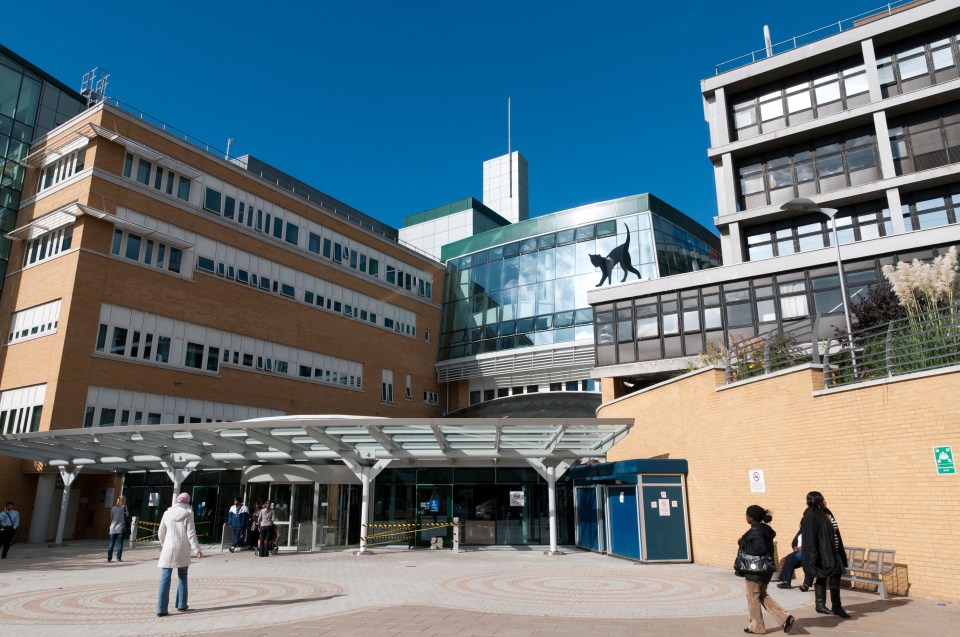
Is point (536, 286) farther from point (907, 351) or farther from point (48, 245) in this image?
point (907, 351)

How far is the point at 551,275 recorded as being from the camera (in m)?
41.2

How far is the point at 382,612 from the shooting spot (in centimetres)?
991

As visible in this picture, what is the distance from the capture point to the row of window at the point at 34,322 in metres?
28.9

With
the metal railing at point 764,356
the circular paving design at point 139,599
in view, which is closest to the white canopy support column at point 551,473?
the metal railing at point 764,356

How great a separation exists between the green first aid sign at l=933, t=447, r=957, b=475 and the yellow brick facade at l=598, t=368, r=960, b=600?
8 cm

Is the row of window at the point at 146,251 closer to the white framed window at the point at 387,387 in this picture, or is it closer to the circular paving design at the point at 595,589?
the white framed window at the point at 387,387

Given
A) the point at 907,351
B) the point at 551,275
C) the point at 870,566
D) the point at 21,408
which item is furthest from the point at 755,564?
the point at 551,275

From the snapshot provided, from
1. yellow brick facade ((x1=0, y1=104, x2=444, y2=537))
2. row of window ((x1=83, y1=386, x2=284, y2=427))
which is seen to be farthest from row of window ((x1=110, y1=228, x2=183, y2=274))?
row of window ((x1=83, y1=386, x2=284, y2=427))

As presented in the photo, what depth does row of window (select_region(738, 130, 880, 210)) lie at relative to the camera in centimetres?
2780

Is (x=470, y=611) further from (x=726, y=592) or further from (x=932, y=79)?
(x=932, y=79)

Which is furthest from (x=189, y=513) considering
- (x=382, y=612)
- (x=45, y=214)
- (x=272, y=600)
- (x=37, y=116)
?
(x=37, y=116)

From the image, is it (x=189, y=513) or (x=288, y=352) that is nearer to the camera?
(x=189, y=513)

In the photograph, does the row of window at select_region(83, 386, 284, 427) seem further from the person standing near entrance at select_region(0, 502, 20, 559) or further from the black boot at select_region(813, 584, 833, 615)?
the black boot at select_region(813, 584, 833, 615)

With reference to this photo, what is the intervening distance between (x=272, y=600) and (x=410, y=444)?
9633mm
